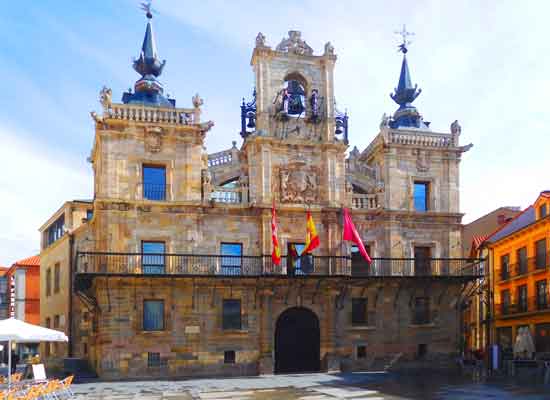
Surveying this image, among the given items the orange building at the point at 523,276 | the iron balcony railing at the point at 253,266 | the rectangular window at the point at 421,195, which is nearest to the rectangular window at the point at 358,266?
the iron balcony railing at the point at 253,266

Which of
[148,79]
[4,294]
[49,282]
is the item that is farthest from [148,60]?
[4,294]

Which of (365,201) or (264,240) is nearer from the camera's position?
(264,240)

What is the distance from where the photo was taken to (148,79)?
30406 mm

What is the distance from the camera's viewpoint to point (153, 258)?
28359 mm

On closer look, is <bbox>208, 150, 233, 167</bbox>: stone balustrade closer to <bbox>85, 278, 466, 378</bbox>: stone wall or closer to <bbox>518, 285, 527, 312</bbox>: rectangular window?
<bbox>85, 278, 466, 378</bbox>: stone wall

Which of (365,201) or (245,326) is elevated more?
(365,201)

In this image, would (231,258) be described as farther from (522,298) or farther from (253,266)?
(522,298)

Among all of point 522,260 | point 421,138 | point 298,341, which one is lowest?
point 298,341

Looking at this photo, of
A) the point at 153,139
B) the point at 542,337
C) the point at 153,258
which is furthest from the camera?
the point at 542,337

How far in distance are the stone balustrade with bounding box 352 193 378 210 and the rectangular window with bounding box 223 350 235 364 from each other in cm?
917

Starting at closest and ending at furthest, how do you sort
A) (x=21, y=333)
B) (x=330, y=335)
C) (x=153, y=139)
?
(x=21, y=333)
(x=153, y=139)
(x=330, y=335)

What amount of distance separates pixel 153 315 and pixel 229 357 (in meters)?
3.82

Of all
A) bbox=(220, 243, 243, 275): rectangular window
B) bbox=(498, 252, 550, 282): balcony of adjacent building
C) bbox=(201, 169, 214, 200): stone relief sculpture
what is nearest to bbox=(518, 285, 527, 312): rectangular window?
bbox=(498, 252, 550, 282): balcony of adjacent building

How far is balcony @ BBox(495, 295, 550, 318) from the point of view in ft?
116
